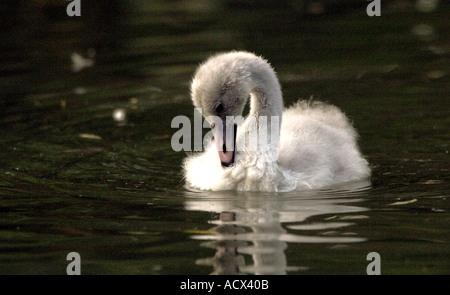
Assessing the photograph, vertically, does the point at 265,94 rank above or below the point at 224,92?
above

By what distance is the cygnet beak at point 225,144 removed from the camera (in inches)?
304

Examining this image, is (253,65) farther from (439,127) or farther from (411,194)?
(439,127)

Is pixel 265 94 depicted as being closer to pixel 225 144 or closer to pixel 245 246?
pixel 225 144

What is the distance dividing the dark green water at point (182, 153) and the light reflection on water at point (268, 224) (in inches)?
0.7

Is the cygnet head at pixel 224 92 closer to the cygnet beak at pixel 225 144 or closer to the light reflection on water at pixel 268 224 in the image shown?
the cygnet beak at pixel 225 144

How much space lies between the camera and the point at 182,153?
386 inches

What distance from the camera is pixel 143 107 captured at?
11375mm

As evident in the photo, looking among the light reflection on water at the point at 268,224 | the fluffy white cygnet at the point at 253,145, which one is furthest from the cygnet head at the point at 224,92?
the light reflection on water at the point at 268,224

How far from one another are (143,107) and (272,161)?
3.72 meters

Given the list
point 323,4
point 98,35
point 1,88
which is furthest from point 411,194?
point 323,4

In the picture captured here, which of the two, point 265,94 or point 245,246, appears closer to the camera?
point 245,246

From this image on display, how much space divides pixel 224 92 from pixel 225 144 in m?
0.44

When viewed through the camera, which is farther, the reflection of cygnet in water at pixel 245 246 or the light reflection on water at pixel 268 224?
the light reflection on water at pixel 268 224

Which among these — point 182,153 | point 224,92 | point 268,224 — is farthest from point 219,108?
point 182,153
